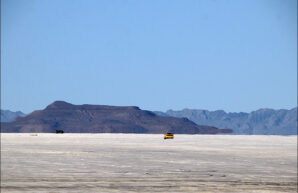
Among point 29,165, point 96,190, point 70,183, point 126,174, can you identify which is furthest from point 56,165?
point 96,190

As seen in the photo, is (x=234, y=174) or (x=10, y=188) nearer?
(x=10, y=188)

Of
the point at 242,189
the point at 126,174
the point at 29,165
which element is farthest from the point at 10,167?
the point at 242,189

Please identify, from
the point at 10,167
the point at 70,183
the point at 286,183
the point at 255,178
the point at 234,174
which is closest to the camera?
the point at 70,183

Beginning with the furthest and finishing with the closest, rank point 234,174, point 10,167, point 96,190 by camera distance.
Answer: point 10,167, point 234,174, point 96,190

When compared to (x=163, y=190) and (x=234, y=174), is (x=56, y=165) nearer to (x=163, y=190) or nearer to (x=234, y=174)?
(x=234, y=174)

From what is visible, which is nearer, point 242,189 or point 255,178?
point 242,189

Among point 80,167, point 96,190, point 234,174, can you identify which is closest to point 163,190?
point 96,190

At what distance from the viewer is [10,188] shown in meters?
22.3

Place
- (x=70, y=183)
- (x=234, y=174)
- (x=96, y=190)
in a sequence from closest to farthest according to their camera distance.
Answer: (x=96, y=190)
(x=70, y=183)
(x=234, y=174)

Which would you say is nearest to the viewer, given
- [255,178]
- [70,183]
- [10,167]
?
[70,183]

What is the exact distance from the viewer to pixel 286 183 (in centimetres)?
2575

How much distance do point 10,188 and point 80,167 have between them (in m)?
10.2

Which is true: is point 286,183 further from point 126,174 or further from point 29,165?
point 29,165

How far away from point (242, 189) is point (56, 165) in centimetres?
1426
